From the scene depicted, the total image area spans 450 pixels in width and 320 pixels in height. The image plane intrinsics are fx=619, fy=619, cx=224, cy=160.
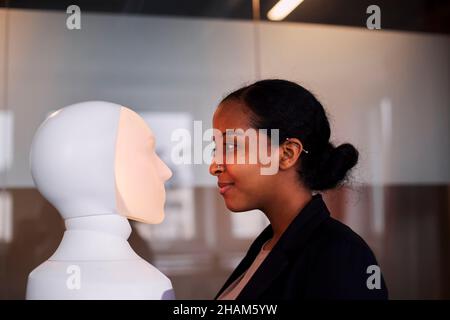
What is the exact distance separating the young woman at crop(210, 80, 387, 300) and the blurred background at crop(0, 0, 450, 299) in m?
0.50

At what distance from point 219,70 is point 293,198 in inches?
49.6

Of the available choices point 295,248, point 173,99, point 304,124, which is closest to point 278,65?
point 173,99

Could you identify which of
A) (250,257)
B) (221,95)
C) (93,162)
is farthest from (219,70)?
(93,162)

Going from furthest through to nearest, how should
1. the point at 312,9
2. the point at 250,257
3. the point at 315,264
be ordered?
the point at 312,9
the point at 250,257
the point at 315,264

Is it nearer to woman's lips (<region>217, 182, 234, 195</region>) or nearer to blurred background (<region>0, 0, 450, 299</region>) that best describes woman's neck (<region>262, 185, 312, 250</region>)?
woman's lips (<region>217, 182, 234, 195</region>)

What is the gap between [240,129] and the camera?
1236mm

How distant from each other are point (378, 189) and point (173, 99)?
105cm

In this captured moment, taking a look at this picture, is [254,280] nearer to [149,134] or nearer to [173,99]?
[149,134]

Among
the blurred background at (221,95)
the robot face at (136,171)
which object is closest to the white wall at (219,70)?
the blurred background at (221,95)

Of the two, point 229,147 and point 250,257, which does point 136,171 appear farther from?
point 250,257

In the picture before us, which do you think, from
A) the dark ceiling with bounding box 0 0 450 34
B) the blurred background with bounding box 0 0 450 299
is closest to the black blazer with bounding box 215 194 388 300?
the blurred background with bounding box 0 0 450 299

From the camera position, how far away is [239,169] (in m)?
1.25

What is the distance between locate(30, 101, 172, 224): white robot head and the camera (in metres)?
1.18
